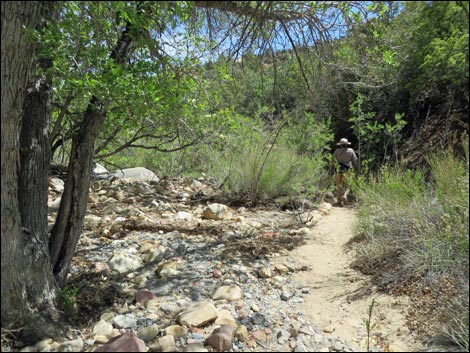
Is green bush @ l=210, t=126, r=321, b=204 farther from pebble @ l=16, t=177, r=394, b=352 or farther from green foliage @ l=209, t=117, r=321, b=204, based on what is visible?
pebble @ l=16, t=177, r=394, b=352

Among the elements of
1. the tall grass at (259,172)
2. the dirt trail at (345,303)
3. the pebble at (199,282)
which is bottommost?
the dirt trail at (345,303)

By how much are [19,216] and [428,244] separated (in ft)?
10.3

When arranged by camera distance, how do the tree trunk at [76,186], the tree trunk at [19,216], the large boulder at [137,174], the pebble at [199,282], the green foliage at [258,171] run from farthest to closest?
the large boulder at [137,174], the green foliage at [258,171], the tree trunk at [76,186], the pebble at [199,282], the tree trunk at [19,216]

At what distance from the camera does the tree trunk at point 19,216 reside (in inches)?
94.1

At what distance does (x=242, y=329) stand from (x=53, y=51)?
224 cm

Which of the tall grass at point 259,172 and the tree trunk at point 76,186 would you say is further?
the tall grass at point 259,172

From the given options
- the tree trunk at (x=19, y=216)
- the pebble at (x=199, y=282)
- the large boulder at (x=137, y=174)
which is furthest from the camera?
the large boulder at (x=137, y=174)

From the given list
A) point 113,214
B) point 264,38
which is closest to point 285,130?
point 113,214

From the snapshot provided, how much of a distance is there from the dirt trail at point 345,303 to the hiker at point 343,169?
330 cm

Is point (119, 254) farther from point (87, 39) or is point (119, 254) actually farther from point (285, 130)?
point (285, 130)

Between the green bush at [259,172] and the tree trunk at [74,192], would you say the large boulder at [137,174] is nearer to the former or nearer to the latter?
the green bush at [259,172]

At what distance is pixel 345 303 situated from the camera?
3492 mm

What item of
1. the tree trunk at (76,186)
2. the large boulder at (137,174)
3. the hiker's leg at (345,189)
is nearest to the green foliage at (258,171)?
the hiker's leg at (345,189)

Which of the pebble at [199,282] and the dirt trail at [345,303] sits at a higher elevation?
the pebble at [199,282]
